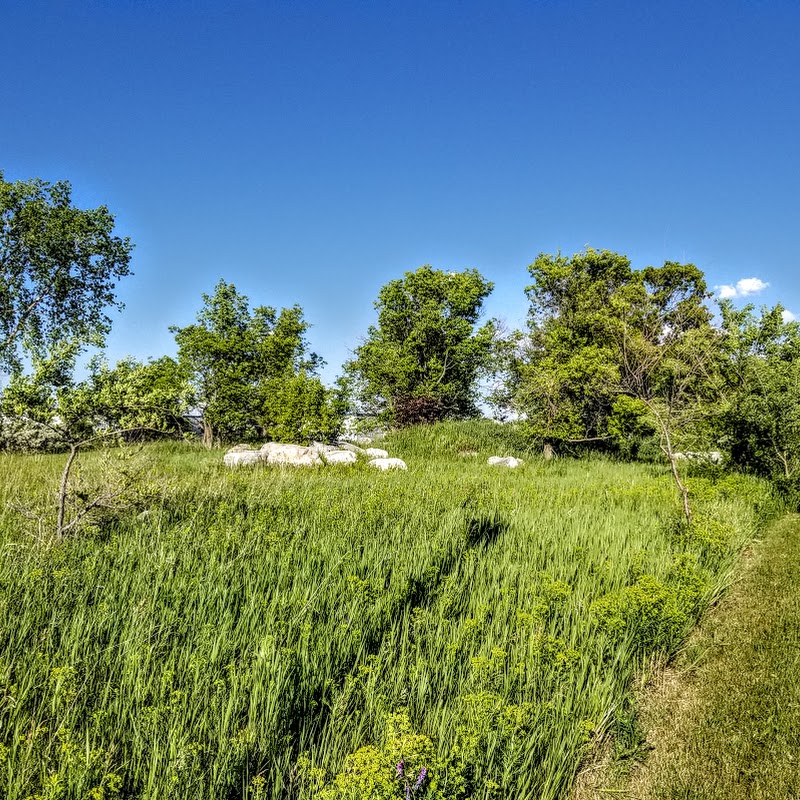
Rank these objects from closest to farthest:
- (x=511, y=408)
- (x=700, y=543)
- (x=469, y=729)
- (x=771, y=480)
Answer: (x=469, y=729) → (x=700, y=543) → (x=771, y=480) → (x=511, y=408)

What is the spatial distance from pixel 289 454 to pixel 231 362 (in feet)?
22.0

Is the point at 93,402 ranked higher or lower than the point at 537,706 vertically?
higher

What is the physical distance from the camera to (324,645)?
3227 millimetres

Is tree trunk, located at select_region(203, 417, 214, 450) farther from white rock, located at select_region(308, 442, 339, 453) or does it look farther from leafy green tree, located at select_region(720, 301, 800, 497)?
→ leafy green tree, located at select_region(720, 301, 800, 497)

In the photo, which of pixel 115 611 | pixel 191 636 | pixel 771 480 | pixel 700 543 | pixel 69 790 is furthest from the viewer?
pixel 771 480

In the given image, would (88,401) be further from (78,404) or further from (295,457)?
(295,457)

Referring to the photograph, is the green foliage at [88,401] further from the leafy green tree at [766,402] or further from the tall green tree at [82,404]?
the leafy green tree at [766,402]

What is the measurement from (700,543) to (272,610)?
5.43 meters

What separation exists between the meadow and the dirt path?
218mm

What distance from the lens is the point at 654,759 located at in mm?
3080

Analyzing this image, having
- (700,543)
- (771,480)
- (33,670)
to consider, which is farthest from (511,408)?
(33,670)

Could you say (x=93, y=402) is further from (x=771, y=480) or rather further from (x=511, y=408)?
(x=511, y=408)

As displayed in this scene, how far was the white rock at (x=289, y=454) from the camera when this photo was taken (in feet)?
48.4

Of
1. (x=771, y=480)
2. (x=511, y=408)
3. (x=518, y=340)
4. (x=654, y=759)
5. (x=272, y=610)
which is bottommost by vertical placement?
(x=654, y=759)
